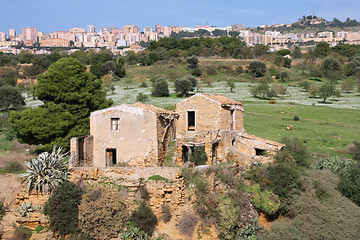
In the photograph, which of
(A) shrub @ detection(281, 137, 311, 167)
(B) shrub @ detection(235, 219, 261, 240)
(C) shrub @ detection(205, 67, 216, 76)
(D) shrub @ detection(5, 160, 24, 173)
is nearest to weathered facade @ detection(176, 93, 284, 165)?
(A) shrub @ detection(281, 137, 311, 167)

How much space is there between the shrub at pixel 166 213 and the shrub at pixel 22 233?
616 centimetres

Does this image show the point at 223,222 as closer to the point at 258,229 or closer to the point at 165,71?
the point at 258,229

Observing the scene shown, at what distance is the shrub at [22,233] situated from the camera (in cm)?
1673

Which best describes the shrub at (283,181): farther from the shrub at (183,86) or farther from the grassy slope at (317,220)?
the shrub at (183,86)

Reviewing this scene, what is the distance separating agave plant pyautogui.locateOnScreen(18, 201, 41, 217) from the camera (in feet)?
56.8

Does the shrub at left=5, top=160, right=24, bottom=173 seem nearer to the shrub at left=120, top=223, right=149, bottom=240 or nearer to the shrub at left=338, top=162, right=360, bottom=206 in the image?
the shrub at left=120, top=223, right=149, bottom=240

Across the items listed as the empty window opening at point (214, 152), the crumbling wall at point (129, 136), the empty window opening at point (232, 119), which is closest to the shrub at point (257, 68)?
the empty window opening at point (232, 119)

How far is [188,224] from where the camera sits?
16562 mm

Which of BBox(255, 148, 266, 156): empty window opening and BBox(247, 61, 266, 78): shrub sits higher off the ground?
BBox(247, 61, 266, 78): shrub

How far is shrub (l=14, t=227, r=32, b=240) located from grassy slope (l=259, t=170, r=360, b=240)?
10.5 metres

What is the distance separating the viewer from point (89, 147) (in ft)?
65.8

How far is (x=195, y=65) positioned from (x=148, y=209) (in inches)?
2655

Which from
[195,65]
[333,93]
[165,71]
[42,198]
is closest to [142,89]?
[165,71]

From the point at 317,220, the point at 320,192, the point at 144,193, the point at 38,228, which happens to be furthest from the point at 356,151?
the point at 38,228
